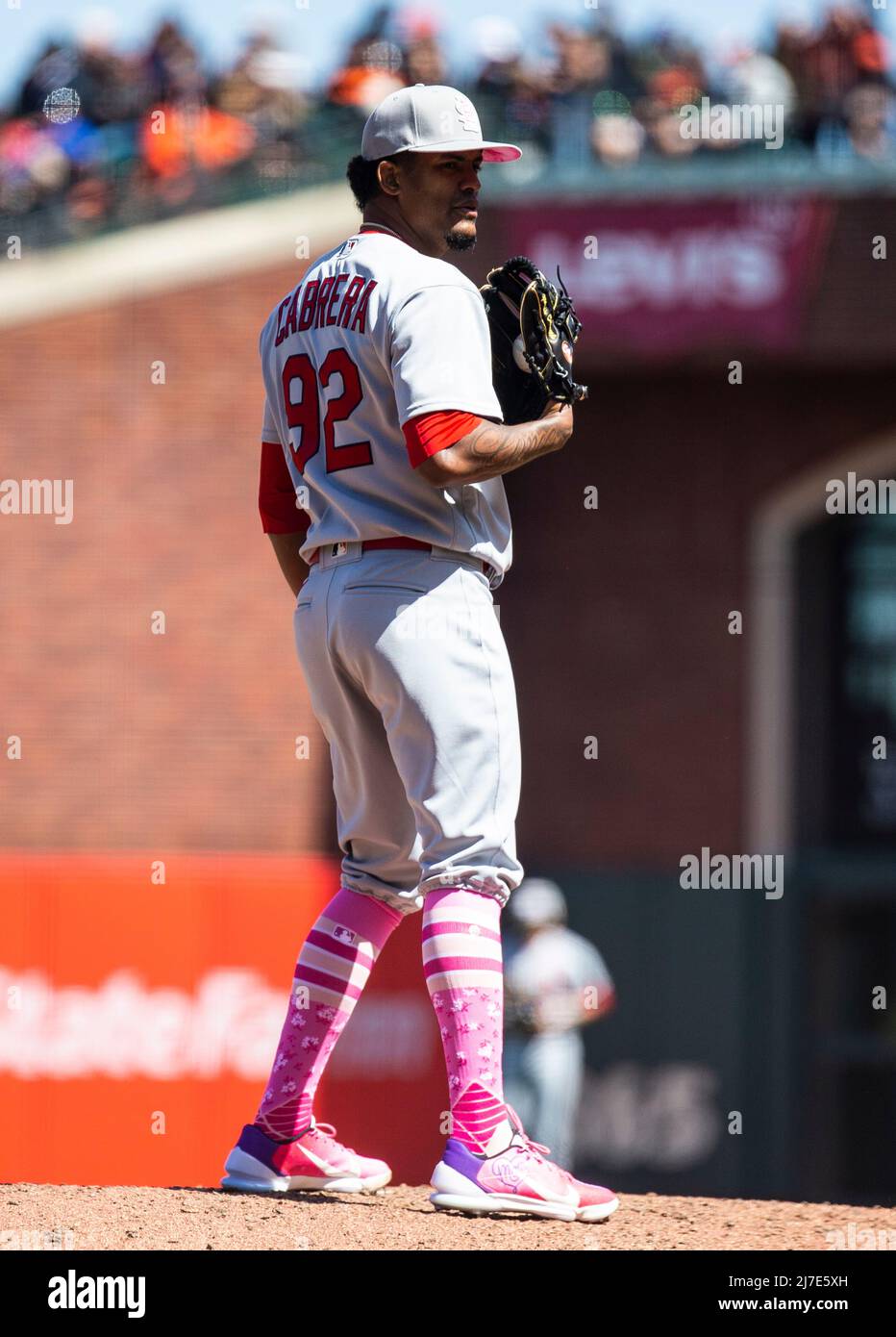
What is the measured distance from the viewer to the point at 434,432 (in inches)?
153

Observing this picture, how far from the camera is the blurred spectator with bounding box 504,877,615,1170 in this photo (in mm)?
10789

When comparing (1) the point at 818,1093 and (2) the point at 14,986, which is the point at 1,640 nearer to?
(2) the point at 14,986

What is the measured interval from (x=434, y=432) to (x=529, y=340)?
0.44m

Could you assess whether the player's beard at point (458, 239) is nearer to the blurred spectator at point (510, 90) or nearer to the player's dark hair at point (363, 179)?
the player's dark hair at point (363, 179)

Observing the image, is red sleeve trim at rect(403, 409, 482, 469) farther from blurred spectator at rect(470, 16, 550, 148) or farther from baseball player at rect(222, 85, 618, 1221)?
blurred spectator at rect(470, 16, 550, 148)

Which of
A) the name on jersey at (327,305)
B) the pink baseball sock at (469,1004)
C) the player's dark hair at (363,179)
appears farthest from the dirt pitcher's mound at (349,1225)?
the player's dark hair at (363,179)

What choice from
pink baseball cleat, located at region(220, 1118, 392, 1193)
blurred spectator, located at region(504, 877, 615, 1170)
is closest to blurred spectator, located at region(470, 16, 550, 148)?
blurred spectator, located at region(504, 877, 615, 1170)

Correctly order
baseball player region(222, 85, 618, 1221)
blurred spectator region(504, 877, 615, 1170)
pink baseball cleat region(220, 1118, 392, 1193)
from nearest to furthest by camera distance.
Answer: baseball player region(222, 85, 618, 1221) < pink baseball cleat region(220, 1118, 392, 1193) < blurred spectator region(504, 877, 615, 1170)

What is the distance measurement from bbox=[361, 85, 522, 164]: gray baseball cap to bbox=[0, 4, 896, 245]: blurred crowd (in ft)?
35.0

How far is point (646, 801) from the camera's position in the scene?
1554cm

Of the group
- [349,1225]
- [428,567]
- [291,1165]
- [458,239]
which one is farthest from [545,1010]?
[458,239]

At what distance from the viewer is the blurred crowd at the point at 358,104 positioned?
47.9 ft

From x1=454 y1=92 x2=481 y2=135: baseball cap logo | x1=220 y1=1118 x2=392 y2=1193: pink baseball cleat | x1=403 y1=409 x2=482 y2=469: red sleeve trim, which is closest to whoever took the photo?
x1=403 y1=409 x2=482 y2=469: red sleeve trim
